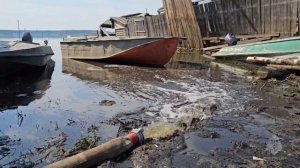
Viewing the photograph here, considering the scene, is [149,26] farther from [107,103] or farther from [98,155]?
[98,155]

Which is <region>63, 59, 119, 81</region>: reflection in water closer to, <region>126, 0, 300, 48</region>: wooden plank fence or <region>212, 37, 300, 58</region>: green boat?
<region>212, 37, 300, 58</region>: green boat

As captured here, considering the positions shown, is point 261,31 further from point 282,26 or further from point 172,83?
point 172,83

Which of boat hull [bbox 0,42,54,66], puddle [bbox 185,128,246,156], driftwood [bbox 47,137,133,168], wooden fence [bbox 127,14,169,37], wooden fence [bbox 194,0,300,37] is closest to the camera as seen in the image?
driftwood [bbox 47,137,133,168]

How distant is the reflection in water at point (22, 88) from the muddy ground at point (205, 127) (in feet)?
5.47

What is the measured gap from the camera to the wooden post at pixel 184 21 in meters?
20.5

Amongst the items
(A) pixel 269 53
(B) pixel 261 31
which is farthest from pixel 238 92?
(B) pixel 261 31

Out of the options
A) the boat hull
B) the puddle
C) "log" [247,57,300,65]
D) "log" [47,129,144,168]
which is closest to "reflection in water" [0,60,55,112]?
the boat hull

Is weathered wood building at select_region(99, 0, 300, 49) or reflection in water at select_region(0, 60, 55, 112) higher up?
weathered wood building at select_region(99, 0, 300, 49)

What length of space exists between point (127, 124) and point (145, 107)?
141 cm

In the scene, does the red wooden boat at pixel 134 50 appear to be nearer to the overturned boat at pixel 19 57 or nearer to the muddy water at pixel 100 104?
the muddy water at pixel 100 104

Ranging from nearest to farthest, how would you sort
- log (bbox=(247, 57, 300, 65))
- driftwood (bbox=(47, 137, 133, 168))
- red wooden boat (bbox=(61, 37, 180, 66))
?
driftwood (bbox=(47, 137, 133, 168)) < log (bbox=(247, 57, 300, 65)) < red wooden boat (bbox=(61, 37, 180, 66))

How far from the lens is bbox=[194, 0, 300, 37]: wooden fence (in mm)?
14297

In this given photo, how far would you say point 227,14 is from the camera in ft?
61.4

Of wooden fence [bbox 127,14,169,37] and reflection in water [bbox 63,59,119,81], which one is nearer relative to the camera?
reflection in water [bbox 63,59,119,81]
